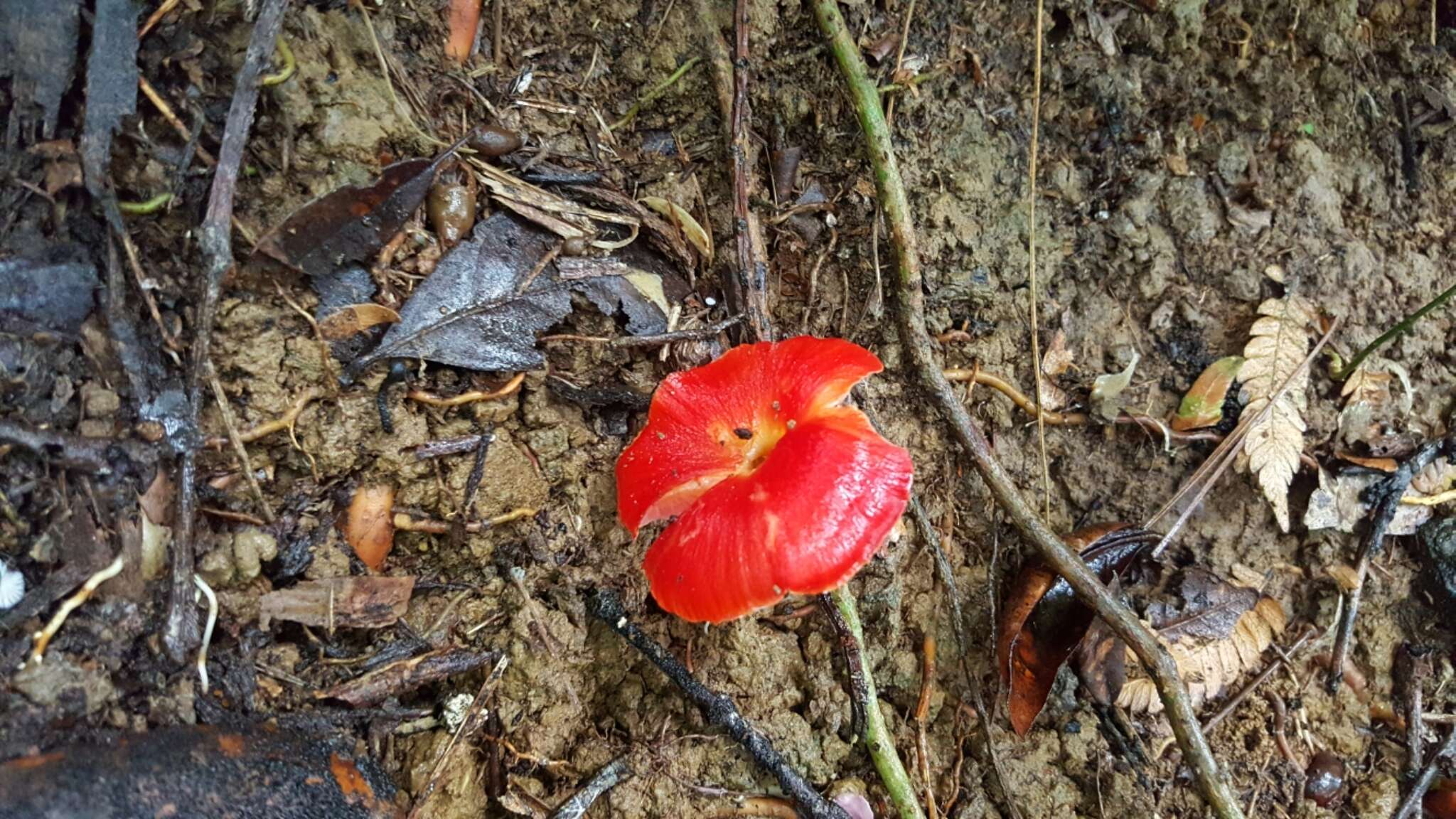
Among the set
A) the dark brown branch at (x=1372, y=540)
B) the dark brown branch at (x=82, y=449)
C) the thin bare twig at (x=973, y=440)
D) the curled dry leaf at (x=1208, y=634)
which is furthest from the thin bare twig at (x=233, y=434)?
the dark brown branch at (x=1372, y=540)

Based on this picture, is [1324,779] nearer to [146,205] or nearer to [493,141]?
[493,141]

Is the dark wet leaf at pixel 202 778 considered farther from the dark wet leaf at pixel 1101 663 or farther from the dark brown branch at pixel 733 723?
the dark wet leaf at pixel 1101 663

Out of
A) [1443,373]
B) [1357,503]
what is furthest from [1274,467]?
[1443,373]

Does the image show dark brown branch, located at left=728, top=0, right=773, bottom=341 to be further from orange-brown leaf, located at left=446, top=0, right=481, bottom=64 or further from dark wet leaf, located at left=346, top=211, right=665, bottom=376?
orange-brown leaf, located at left=446, top=0, right=481, bottom=64

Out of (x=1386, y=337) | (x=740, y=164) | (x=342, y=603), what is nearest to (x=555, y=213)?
(x=740, y=164)

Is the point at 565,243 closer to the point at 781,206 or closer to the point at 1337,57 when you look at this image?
the point at 781,206

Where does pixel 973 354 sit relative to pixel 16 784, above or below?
above
